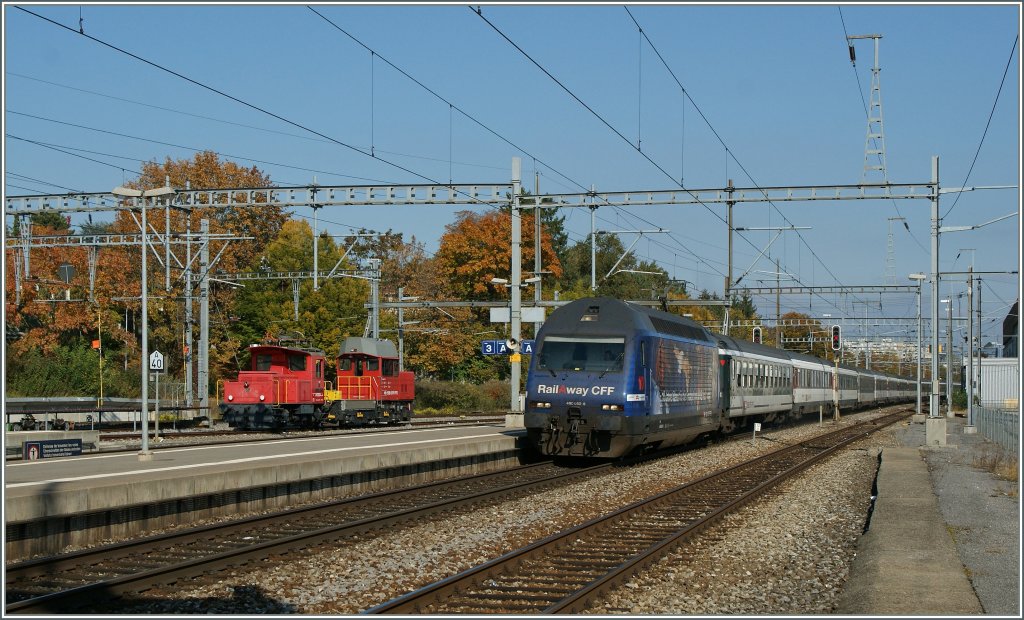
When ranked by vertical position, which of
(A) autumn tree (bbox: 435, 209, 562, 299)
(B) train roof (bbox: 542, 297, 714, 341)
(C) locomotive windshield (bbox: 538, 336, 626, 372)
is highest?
(A) autumn tree (bbox: 435, 209, 562, 299)

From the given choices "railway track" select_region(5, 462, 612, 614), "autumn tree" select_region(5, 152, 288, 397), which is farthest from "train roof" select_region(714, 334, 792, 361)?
"autumn tree" select_region(5, 152, 288, 397)

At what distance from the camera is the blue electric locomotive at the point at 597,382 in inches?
870

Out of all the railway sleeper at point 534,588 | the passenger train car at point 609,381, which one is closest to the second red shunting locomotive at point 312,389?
the passenger train car at point 609,381

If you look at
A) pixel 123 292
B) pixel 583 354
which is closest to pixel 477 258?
pixel 123 292

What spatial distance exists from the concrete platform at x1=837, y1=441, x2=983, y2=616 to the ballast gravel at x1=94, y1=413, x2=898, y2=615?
32 cm

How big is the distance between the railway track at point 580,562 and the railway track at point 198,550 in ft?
8.78

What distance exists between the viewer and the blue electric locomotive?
22109 millimetres

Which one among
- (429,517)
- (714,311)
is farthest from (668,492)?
(714,311)

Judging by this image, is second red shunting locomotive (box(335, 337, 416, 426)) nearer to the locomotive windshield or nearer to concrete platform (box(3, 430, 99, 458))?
concrete platform (box(3, 430, 99, 458))

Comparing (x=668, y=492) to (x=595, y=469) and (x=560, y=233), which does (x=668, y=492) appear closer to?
(x=595, y=469)

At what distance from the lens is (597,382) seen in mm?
22234

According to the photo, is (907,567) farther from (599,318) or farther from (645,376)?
(599,318)

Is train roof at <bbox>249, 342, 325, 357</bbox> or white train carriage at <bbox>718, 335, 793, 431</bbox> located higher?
train roof at <bbox>249, 342, 325, 357</bbox>

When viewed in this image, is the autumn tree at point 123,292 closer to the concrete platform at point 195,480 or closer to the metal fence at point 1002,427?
the concrete platform at point 195,480
